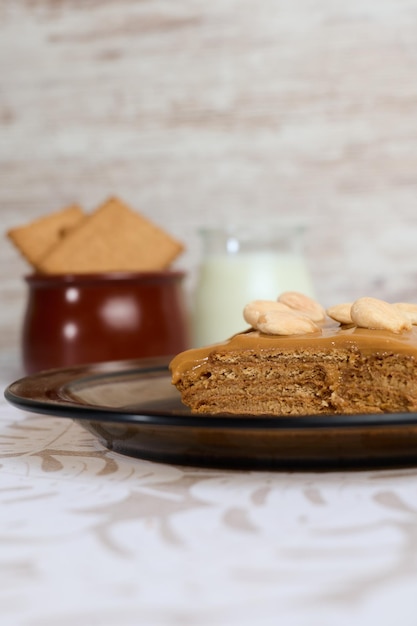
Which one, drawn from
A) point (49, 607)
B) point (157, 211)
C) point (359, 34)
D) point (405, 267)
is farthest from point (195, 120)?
point (49, 607)

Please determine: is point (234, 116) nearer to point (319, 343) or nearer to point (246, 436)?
point (319, 343)

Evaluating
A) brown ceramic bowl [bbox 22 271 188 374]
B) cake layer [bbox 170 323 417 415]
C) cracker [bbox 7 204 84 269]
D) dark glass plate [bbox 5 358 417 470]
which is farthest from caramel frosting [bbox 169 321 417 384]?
cracker [bbox 7 204 84 269]

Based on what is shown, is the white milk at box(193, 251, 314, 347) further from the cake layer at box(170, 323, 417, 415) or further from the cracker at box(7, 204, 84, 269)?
the cake layer at box(170, 323, 417, 415)

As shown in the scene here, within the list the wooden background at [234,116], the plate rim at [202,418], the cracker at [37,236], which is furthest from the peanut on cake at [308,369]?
the wooden background at [234,116]

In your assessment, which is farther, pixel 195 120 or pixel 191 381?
pixel 195 120

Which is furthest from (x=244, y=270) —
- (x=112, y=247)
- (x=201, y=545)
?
(x=201, y=545)

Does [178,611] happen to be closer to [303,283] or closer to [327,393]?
[327,393]

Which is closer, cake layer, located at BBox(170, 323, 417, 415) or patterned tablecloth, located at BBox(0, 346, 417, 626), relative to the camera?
patterned tablecloth, located at BBox(0, 346, 417, 626)
